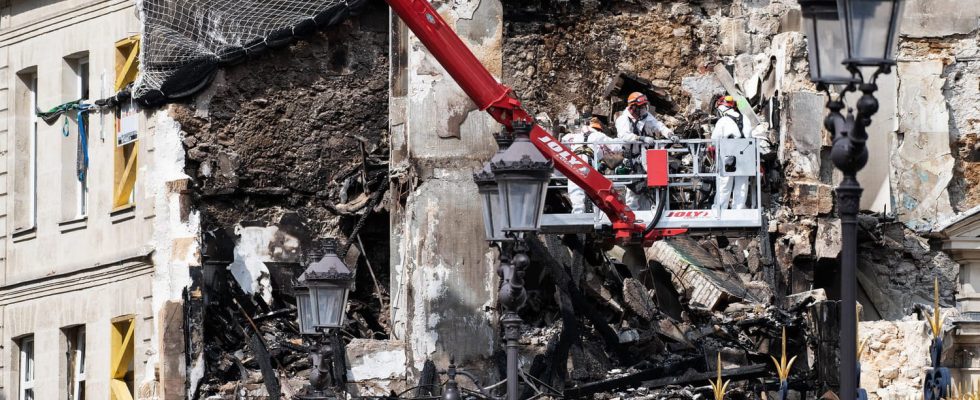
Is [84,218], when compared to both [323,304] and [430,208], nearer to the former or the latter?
[430,208]

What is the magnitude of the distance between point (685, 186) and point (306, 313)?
5330mm

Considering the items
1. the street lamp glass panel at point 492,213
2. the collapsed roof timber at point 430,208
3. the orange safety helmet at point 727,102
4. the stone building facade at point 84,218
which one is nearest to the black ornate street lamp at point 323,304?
the street lamp glass panel at point 492,213

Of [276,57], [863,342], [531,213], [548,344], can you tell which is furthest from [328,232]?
[531,213]

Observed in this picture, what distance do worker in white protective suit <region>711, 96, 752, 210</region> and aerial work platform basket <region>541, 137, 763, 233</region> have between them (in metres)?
0.04

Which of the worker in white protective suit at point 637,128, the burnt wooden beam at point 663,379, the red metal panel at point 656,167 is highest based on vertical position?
the worker in white protective suit at point 637,128

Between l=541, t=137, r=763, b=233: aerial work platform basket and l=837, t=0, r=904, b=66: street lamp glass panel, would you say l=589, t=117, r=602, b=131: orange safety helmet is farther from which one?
l=837, t=0, r=904, b=66: street lamp glass panel

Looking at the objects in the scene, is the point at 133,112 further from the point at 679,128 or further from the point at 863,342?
the point at 863,342

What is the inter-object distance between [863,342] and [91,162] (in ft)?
31.4

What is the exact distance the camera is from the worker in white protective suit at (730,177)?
75.7ft

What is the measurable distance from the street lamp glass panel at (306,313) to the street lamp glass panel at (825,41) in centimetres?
744

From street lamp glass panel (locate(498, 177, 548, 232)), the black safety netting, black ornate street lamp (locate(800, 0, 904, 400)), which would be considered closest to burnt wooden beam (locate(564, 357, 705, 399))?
the black safety netting

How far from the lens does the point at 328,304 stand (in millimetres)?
18938

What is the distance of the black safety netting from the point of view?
2577 cm

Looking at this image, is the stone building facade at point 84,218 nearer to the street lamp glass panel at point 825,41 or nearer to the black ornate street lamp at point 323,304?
the black ornate street lamp at point 323,304
